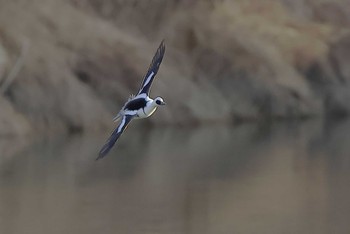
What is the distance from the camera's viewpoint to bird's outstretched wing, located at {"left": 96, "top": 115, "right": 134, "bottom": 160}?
4.93 metres

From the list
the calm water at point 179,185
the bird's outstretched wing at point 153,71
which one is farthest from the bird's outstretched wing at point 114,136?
the calm water at point 179,185

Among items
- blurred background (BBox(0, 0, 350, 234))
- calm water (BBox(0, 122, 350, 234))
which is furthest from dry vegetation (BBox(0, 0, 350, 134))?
calm water (BBox(0, 122, 350, 234))

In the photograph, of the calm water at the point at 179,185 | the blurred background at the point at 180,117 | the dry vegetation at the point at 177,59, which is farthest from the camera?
the dry vegetation at the point at 177,59

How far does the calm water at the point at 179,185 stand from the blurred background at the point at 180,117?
18 mm

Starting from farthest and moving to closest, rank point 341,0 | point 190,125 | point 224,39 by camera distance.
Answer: point 341,0 < point 224,39 < point 190,125

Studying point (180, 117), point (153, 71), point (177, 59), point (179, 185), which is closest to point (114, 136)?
point (153, 71)

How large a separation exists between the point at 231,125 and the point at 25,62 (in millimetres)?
2681

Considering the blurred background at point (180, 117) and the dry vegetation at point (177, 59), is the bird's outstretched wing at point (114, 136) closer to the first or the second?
the blurred background at point (180, 117)

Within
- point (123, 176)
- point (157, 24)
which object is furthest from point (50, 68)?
point (123, 176)

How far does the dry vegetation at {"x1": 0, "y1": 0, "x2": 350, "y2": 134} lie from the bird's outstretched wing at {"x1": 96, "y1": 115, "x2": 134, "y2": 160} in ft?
24.6

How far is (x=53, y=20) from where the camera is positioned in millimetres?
14484

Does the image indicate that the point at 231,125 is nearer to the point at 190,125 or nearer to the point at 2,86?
the point at 190,125

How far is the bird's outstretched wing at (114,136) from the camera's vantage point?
4933 mm

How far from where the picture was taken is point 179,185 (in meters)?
9.27
